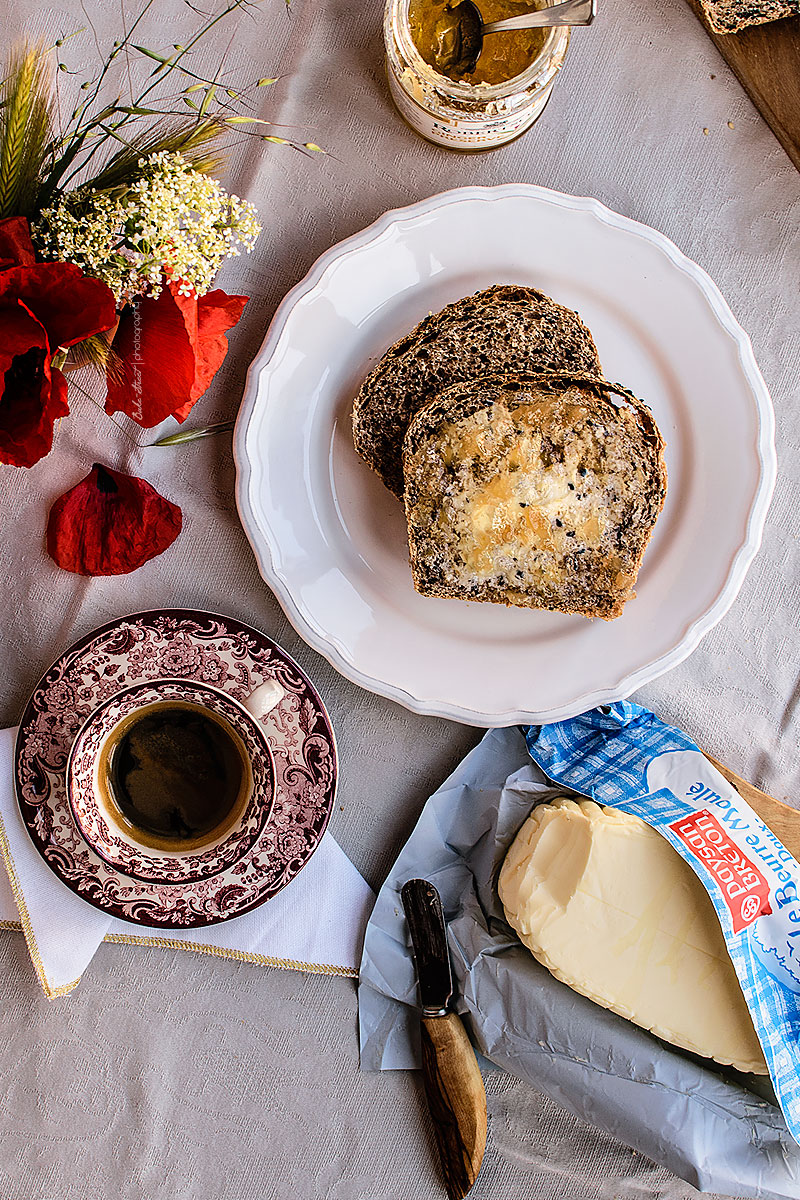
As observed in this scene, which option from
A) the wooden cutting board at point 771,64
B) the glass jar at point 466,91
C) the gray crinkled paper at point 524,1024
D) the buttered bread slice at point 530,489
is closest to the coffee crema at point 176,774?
the gray crinkled paper at point 524,1024

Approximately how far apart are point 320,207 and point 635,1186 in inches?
61.7

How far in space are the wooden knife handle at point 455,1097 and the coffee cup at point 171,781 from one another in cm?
42

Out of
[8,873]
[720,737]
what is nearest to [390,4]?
[720,737]

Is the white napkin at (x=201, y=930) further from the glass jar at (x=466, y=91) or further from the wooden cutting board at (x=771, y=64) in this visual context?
the wooden cutting board at (x=771, y=64)

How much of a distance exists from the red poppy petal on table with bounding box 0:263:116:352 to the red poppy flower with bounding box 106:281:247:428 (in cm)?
14

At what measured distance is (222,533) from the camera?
4.34 ft

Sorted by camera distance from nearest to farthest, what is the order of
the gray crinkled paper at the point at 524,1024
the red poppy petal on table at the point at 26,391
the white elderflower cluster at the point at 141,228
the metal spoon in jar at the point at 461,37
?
the red poppy petal on table at the point at 26,391 < the white elderflower cluster at the point at 141,228 < the metal spoon in jar at the point at 461,37 < the gray crinkled paper at the point at 524,1024

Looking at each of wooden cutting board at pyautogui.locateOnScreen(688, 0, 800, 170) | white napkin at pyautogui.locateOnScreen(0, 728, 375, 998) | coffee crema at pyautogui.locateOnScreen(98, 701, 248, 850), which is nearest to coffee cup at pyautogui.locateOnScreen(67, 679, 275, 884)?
coffee crema at pyautogui.locateOnScreen(98, 701, 248, 850)

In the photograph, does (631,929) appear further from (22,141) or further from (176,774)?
(22,141)

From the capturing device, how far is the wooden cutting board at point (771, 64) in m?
1.29

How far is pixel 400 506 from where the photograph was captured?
1296mm

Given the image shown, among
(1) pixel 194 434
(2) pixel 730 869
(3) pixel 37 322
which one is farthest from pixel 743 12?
(2) pixel 730 869

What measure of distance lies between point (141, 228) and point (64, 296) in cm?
14

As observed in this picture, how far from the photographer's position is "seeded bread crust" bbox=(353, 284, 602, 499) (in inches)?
47.6
